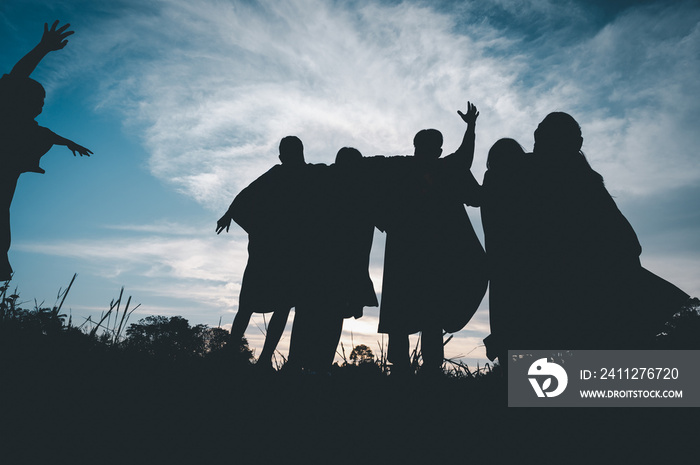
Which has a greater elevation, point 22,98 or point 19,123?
point 22,98

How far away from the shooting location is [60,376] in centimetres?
232

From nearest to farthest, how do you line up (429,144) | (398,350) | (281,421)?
(281,421) < (398,350) < (429,144)

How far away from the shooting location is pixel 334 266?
4.05 metres

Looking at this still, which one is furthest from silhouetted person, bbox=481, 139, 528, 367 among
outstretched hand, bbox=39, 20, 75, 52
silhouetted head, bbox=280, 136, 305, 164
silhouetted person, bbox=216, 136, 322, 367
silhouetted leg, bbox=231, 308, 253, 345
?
outstretched hand, bbox=39, 20, 75, 52

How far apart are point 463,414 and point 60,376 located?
2405 millimetres

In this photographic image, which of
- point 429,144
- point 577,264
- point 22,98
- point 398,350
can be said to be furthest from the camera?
point 429,144

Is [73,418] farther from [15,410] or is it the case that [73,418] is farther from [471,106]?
[471,106]

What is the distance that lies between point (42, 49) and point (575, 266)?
184 inches

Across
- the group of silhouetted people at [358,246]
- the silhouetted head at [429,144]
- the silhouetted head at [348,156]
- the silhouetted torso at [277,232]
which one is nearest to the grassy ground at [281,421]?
the group of silhouetted people at [358,246]

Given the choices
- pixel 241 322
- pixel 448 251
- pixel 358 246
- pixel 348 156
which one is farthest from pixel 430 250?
pixel 241 322

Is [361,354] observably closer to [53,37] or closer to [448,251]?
[448,251]

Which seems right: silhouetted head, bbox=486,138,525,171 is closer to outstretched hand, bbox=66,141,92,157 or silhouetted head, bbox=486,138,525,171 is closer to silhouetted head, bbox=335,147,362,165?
silhouetted head, bbox=335,147,362,165

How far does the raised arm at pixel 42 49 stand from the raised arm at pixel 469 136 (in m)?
3.73

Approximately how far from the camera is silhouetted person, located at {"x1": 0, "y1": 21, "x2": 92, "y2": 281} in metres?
3.23
